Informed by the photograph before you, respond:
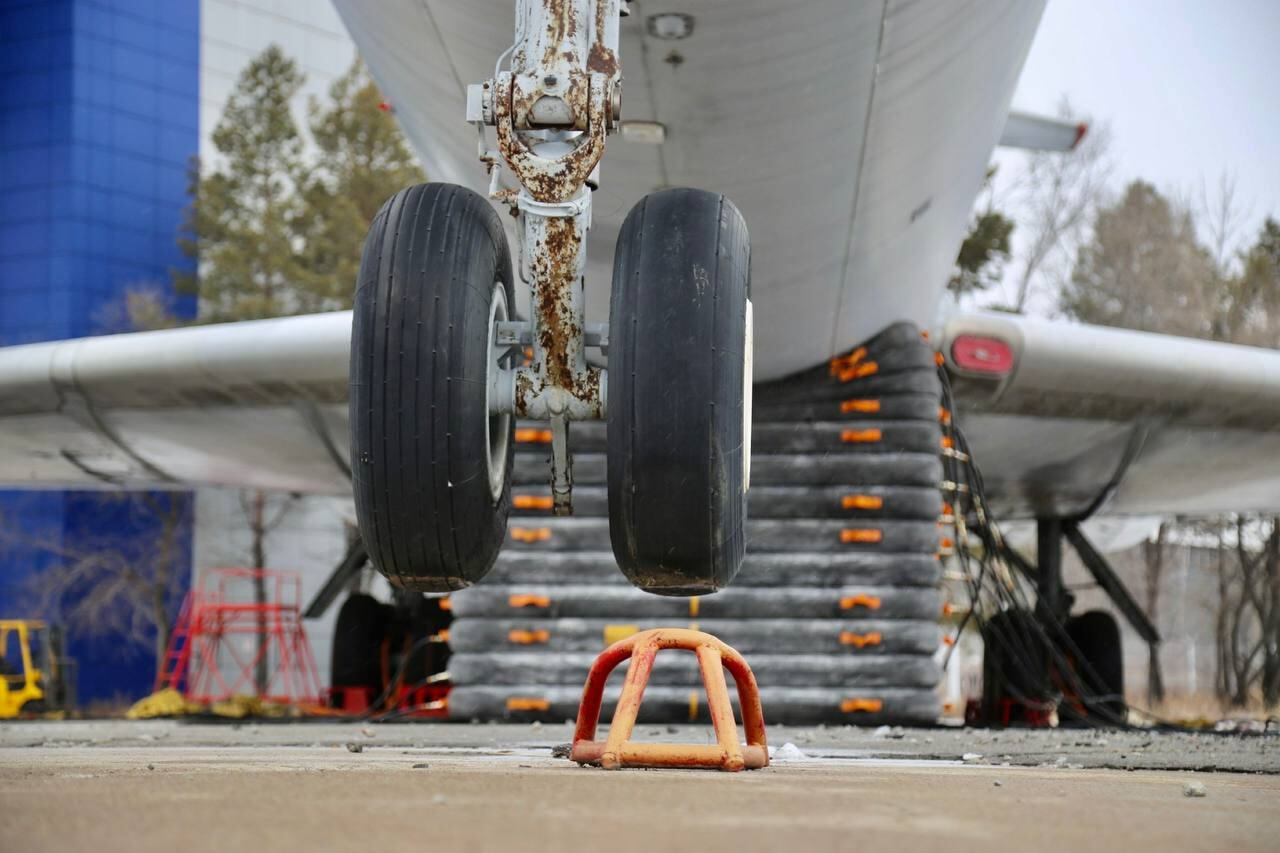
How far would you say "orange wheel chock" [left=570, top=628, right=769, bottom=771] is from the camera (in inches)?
141

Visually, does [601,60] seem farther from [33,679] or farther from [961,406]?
[33,679]

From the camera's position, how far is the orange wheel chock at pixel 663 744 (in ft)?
11.8

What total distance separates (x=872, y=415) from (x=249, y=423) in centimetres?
419

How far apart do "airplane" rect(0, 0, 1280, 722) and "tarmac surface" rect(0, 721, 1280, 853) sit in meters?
0.62

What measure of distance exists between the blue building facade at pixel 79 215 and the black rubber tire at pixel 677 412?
21100mm

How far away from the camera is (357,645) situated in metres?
11.6

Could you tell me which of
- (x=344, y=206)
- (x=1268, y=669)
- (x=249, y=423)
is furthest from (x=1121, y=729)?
(x=344, y=206)

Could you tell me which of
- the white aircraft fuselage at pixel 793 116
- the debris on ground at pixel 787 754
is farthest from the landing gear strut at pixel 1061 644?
the debris on ground at pixel 787 754

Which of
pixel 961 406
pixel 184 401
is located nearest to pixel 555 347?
pixel 961 406

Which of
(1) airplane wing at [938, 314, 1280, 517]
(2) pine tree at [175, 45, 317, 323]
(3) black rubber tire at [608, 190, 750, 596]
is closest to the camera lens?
(3) black rubber tire at [608, 190, 750, 596]

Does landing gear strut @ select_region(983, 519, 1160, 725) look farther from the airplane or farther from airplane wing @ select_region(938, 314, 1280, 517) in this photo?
airplane wing @ select_region(938, 314, 1280, 517)

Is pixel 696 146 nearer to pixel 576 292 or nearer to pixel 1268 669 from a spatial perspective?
pixel 576 292

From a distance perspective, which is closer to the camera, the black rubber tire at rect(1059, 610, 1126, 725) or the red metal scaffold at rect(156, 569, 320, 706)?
the black rubber tire at rect(1059, 610, 1126, 725)

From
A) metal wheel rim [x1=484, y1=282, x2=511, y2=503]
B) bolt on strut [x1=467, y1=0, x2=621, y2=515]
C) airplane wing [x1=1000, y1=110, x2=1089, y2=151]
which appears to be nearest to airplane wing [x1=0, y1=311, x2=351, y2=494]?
airplane wing [x1=1000, y1=110, x2=1089, y2=151]
